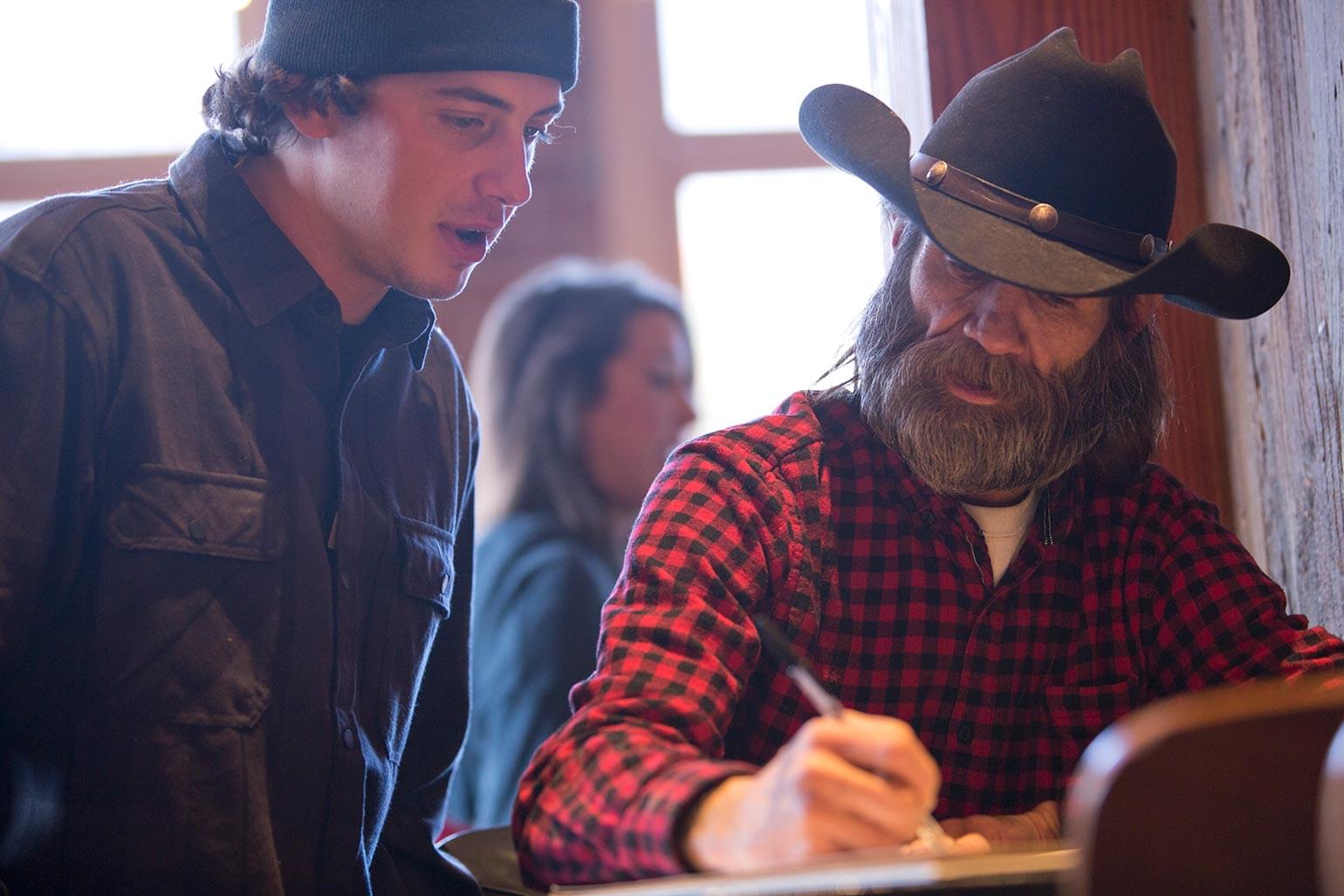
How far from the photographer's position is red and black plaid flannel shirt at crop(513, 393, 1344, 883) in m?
1.57

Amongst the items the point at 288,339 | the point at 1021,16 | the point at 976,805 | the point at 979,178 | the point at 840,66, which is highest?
the point at 840,66

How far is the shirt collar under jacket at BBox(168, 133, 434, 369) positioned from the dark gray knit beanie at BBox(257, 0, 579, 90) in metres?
Answer: 0.19

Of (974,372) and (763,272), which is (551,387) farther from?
(763,272)

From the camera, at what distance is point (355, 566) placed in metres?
1.79

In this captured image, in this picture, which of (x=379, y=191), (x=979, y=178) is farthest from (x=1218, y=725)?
(x=379, y=191)

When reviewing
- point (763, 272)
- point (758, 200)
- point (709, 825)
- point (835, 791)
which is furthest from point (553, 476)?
point (758, 200)

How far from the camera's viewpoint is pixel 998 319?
1.70 m

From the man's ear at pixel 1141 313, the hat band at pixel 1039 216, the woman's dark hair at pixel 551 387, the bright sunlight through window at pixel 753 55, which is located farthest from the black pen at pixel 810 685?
the bright sunlight through window at pixel 753 55

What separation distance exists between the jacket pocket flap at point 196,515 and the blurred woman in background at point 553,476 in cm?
143

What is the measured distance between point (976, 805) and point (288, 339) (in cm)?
101

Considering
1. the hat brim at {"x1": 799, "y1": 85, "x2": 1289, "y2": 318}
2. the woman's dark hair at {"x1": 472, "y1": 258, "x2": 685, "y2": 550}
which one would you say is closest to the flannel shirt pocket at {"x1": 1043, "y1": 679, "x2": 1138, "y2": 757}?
the hat brim at {"x1": 799, "y1": 85, "x2": 1289, "y2": 318}

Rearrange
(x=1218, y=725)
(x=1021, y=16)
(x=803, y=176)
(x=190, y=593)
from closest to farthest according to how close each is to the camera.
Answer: (x=1218, y=725) → (x=190, y=593) → (x=1021, y=16) → (x=803, y=176)

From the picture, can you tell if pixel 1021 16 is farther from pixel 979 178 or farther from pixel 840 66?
pixel 840 66

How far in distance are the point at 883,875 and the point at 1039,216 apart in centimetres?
95
